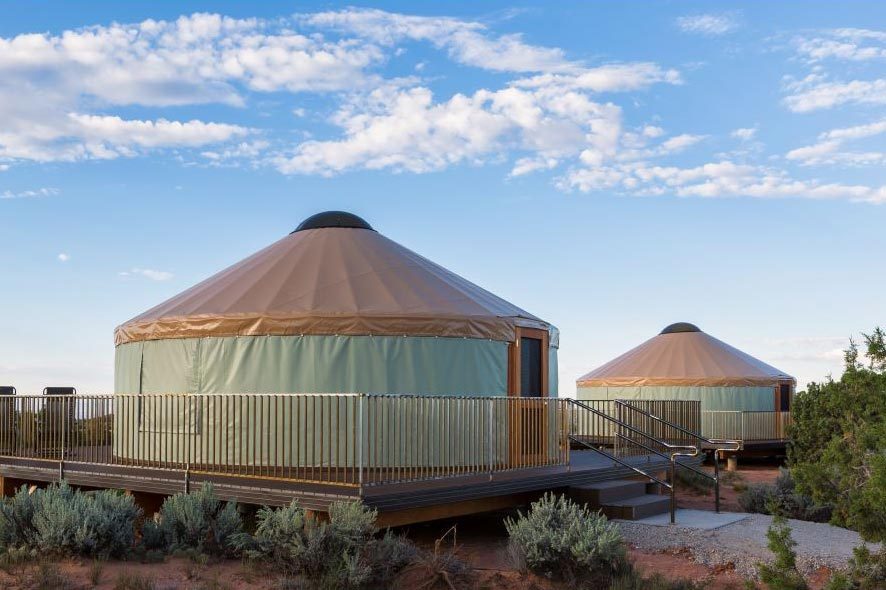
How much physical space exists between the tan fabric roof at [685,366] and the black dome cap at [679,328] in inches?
6.7

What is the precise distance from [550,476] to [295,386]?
326 cm

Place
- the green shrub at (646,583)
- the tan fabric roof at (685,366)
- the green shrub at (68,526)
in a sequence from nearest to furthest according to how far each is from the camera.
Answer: the green shrub at (646,583) → the green shrub at (68,526) → the tan fabric roof at (685,366)

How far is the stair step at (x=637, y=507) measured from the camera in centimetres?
1129

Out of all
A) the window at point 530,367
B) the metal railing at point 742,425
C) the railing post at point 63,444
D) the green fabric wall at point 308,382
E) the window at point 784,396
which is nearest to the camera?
the green fabric wall at point 308,382

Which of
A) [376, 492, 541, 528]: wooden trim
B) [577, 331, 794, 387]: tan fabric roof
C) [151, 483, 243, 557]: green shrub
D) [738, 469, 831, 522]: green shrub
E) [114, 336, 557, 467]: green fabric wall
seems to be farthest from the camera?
[577, 331, 794, 387]: tan fabric roof

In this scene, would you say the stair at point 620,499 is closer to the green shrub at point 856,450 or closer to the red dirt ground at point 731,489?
the red dirt ground at point 731,489

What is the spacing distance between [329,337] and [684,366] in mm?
13796

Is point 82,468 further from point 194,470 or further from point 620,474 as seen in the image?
point 620,474

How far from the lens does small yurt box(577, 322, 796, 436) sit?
888 inches

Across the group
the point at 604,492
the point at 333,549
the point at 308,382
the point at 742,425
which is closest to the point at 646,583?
the point at 333,549

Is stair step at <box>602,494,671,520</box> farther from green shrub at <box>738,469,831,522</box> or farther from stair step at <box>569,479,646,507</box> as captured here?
green shrub at <box>738,469,831,522</box>

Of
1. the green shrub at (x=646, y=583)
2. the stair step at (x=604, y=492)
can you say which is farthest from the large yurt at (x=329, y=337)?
the green shrub at (x=646, y=583)

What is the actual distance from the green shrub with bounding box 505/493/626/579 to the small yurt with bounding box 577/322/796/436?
44.3ft

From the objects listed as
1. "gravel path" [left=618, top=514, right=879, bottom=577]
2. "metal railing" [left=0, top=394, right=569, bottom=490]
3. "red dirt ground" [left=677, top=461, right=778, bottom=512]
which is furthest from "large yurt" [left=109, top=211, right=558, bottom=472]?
"red dirt ground" [left=677, top=461, right=778, bottom=512]
